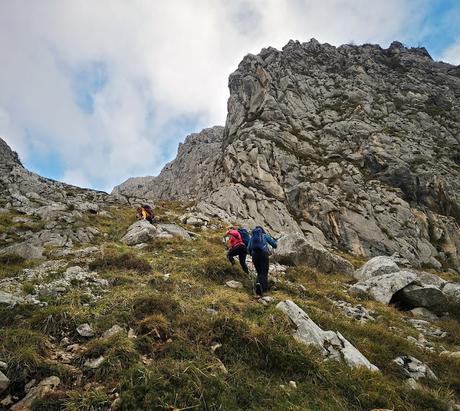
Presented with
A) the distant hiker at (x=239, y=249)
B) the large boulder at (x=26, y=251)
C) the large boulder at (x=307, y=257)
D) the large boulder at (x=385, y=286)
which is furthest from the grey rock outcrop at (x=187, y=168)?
the large boulder at (x=385, y=286)

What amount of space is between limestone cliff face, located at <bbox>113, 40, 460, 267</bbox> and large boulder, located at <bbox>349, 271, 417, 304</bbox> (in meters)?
19.9

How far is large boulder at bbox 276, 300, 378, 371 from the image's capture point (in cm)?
779

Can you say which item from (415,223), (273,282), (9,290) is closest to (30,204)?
(9,290)

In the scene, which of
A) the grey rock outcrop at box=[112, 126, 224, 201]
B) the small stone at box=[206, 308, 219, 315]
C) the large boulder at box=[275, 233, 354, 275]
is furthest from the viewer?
the grey rock outcrop at box=[112, 126, 224, 201]

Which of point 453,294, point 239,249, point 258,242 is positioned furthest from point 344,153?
point 258,242

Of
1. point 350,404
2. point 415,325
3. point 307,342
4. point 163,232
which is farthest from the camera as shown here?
point 163,232

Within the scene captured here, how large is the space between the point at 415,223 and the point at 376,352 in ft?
110

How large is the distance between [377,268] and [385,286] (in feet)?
9.51

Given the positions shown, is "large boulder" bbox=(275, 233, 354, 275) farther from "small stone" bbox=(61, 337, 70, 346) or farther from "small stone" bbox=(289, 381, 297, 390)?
"small stone" bbox=(61, 337, 70, 346)

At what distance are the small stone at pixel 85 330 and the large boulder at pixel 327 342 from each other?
15.6 feet

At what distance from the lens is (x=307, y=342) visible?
8109 millimetres

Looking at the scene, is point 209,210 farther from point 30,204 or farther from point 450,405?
point 450,405

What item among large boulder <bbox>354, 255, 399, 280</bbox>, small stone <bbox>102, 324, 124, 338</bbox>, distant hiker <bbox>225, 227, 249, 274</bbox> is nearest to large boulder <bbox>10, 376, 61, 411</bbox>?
small stone <bbox>102, 324, 124, 338</bbox>

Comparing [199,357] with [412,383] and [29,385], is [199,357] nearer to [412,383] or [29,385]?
[29,385]
